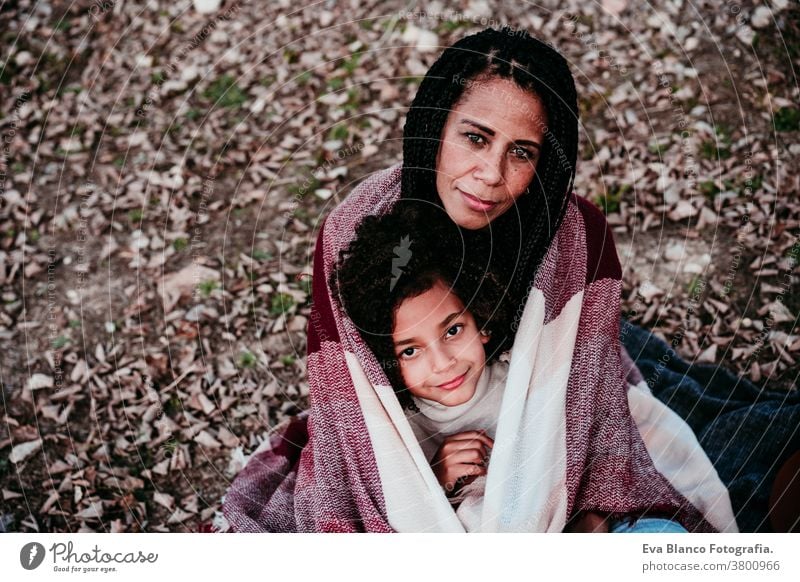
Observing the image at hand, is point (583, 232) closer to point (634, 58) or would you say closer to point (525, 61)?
point (525, 61)

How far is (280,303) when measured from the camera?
1379 millimetres

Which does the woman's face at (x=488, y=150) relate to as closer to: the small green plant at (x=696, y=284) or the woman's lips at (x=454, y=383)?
the woman's lips at (x=454, y=383)

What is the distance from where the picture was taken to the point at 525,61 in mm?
940

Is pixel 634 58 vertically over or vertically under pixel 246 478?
over

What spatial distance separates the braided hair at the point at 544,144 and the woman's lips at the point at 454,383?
105 mm

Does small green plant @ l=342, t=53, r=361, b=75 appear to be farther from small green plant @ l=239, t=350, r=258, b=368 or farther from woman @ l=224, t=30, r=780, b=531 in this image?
small green plant @ l=239, t=350, r=258, b=368

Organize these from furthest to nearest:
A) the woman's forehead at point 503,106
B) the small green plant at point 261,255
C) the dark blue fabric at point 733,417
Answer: the small green plant at point 261,255 → the dark blue fabric at point 733,417 → the woman's forehead at point 503,106

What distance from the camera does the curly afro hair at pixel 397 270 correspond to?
100 cm

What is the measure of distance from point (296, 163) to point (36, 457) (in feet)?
2.20

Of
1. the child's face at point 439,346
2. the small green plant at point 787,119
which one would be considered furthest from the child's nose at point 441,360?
the small green plant at point 787,119

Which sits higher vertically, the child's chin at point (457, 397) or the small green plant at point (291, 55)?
the small green plant at point (291, 55)

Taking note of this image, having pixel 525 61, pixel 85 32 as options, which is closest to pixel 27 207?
pixel 85 32
